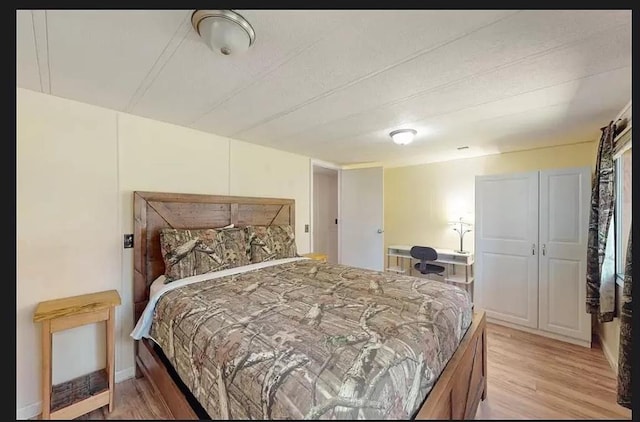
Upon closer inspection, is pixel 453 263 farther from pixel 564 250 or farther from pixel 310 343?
pixel 310 343

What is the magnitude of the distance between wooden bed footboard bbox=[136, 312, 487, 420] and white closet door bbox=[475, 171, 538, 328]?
58.0 inches

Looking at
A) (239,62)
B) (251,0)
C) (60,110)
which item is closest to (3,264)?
(60,110)

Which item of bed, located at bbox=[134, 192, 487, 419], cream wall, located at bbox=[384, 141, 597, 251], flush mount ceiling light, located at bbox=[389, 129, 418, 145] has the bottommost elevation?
bed, located at bbox=[134, 192, 487, 419]

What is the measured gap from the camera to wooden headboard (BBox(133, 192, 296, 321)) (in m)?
2.20

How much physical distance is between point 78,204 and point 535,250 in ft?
14.0

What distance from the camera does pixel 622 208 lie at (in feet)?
7.57

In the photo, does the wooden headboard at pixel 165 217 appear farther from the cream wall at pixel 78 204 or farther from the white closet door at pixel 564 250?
the white closet door at pixel 564 250

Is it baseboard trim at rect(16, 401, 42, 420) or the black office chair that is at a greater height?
the black office chair

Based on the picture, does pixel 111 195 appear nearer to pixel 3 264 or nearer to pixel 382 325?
pixel 3 264

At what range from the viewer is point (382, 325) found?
1.30 meters

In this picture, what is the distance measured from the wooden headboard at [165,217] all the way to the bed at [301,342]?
10 mm

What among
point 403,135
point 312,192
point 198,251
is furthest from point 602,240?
point 198,251

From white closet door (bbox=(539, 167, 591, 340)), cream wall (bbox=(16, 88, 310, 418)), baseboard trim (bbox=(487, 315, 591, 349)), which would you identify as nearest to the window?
white closet door (bbox=(539, 167, 591, 340))

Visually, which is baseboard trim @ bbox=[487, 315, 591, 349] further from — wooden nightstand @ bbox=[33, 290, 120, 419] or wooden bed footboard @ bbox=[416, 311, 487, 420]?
wooden nightstand @ bbox=[33, 290, 120, 419]
